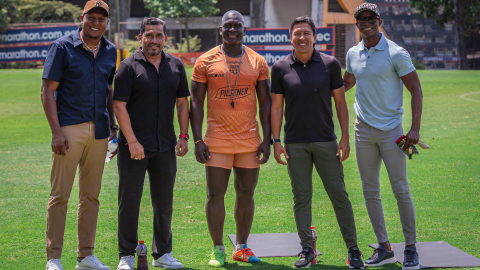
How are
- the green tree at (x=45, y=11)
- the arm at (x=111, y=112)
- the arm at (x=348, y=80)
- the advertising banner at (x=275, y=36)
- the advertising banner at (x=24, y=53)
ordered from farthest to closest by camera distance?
the green tree at (x=45, y=11) → the advertising banner at (x=24, y=53) → the advertising banner at (x=275, y=36) → the arm at (x=348, y=80) → the arm at (x=111, y=112)

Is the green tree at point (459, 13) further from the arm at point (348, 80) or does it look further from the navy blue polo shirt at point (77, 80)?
the navy blue polo shirt at point (77, 80)

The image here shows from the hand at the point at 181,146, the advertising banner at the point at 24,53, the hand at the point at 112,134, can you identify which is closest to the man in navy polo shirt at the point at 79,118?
the hand at the point at 112,134

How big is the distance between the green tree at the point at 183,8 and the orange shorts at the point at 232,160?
3850cm

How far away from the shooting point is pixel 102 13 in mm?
4785

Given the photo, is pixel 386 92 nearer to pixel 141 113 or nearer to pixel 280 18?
pixel 141 113

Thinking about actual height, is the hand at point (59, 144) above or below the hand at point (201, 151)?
above

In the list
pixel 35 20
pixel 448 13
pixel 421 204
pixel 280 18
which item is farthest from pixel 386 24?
pixel 421 204

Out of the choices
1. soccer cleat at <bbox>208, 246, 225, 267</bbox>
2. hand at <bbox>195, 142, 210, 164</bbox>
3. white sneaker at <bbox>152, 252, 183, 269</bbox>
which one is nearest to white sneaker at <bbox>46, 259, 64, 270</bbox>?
white sneaker at <bbox>152, 252, 183, 269</bbox>

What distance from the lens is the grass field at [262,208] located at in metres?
5.43

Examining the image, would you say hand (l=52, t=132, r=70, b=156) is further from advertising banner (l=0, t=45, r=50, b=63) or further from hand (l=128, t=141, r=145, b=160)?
advertising banner (l=0, t=45, r=50, b=63)

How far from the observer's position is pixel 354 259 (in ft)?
15.9

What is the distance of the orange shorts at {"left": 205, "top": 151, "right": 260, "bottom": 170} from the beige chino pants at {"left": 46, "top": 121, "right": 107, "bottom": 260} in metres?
0.98

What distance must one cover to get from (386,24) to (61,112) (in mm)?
47949

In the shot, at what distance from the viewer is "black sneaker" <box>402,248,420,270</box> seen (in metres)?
4.73
